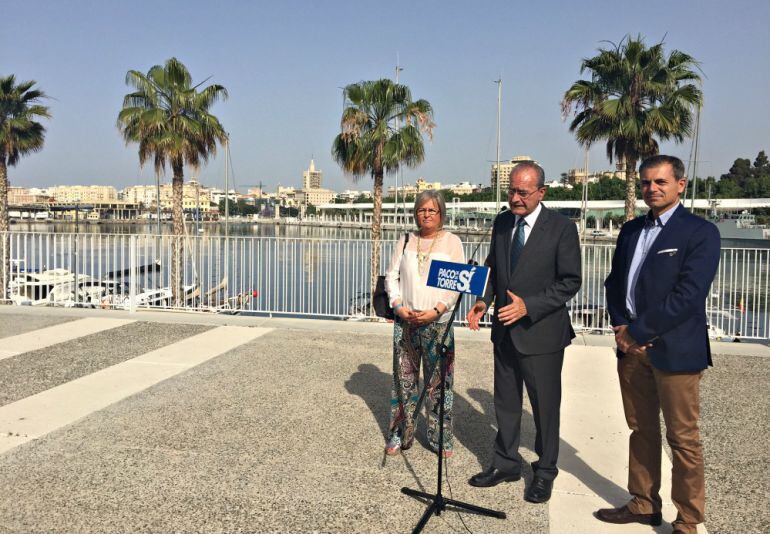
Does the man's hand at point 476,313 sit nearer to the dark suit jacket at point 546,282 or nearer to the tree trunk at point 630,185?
the dark suit jacket at point 546,282

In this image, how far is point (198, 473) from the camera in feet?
12.7

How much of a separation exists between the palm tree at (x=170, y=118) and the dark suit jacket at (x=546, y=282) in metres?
16.4

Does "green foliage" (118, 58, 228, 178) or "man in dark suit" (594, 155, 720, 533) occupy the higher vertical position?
"green foliage" (118, 58, 228, 178)

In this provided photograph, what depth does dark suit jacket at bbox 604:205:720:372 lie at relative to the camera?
114 inches

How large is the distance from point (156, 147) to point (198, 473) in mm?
16985

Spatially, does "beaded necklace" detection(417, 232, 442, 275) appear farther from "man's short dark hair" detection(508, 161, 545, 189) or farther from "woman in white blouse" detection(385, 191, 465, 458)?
"man's short dark hair" detection(508, 161, 545, 189)

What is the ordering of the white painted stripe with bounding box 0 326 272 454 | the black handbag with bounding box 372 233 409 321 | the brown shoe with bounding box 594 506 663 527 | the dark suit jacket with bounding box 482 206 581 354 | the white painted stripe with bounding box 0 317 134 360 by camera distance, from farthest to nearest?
the white painted stripe with bounding box 0 317 134 360, the white painted stripe with bounding box 0 326 272 454, the black handbag with bounding box 372 233 409 321, the dark suit jacket with bounding box 482 206 581 354, the brown shoe with bounding box 594 506 663 527

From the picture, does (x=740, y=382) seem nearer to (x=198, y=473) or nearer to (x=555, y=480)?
(x=555, y=480)

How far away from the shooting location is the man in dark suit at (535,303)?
348 centimetres

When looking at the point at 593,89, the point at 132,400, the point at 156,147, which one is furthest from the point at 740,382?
the point at 156,147

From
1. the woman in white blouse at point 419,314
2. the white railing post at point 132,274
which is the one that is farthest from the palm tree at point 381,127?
the woman in white blouse at point 419,314

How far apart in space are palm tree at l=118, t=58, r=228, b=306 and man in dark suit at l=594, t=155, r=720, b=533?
16975 mm

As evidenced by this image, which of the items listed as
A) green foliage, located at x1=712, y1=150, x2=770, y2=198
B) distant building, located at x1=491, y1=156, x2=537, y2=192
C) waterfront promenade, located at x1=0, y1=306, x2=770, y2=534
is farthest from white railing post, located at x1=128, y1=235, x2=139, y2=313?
green foliage, located at x1=712, y1=150, x2=770, y2=198

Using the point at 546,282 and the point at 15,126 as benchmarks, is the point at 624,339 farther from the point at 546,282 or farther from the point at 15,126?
the point at 15,126
